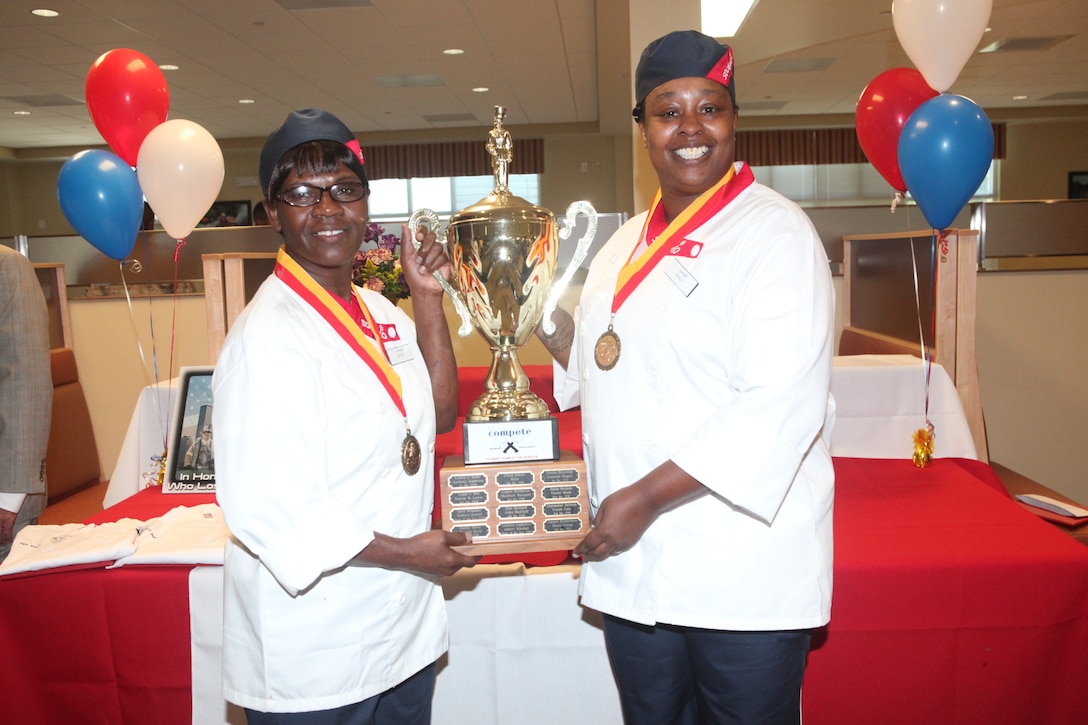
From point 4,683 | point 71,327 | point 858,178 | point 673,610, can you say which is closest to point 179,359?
point 71,327

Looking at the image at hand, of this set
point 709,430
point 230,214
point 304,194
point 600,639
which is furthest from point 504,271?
point 230,214

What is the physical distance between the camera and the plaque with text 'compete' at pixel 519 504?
120 cm

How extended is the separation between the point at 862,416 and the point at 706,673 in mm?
1434

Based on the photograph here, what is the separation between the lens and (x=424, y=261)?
1391 millimetres

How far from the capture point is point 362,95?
9055 mm

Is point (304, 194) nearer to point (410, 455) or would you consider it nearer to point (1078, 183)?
point (410, 455)

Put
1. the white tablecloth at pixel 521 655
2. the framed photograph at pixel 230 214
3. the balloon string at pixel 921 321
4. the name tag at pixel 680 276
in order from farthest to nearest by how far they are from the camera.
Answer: the framed photograph at pixel 230 214 → the balloon string at pixel 921 321 → the white tablecloth at pixel 521 655 → the name tag at pixel 680 276

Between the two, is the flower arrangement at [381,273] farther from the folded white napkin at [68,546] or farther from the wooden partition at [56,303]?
the wooden partition at [56,303]

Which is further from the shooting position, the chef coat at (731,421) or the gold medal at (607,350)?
the gold medal at (607,350)

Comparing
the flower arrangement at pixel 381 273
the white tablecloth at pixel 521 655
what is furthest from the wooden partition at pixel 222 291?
the white tablecloth at pixel 521 655

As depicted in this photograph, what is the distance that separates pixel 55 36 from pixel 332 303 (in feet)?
22.5

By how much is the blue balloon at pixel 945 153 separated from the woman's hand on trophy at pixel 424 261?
5.43ft

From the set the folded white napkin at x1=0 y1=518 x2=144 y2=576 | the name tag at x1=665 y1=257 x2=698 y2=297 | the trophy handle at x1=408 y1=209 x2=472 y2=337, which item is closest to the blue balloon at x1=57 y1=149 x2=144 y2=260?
the folded white napkin at x1=0 y1=518 x2=144 y2=576

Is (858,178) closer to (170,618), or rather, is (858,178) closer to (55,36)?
(55,36)
